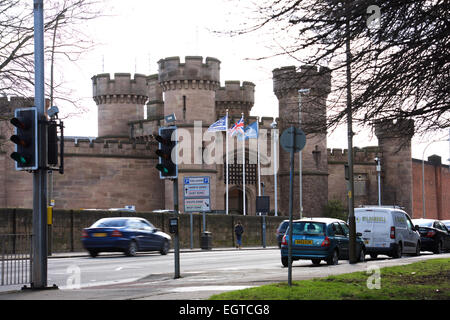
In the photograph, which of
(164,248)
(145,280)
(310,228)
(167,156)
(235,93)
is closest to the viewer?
(145,280)

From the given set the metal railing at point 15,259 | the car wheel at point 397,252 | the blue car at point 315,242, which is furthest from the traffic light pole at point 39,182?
the car wheel at point 397,252

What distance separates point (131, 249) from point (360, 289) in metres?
15.8

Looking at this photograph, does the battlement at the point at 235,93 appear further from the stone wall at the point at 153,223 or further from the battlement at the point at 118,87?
the stone wall at the point at 153,223

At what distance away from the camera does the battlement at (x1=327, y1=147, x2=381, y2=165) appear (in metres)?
70.4

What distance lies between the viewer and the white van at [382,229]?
972 inches

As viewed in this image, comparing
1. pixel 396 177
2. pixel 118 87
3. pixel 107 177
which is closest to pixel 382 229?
pixel 107 177

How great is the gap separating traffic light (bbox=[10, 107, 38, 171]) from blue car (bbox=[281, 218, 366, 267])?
9.30 m

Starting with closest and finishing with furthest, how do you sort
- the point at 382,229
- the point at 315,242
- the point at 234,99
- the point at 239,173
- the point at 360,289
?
the point at 360,289 → the point at 315,242 → the point at 382,229 → the point at 239,173 → the point at 234,99

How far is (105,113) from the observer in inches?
2682

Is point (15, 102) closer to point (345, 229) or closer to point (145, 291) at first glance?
point (345, 229)

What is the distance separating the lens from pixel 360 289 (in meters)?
11.9

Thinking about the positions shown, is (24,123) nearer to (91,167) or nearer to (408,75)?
(408,75)
